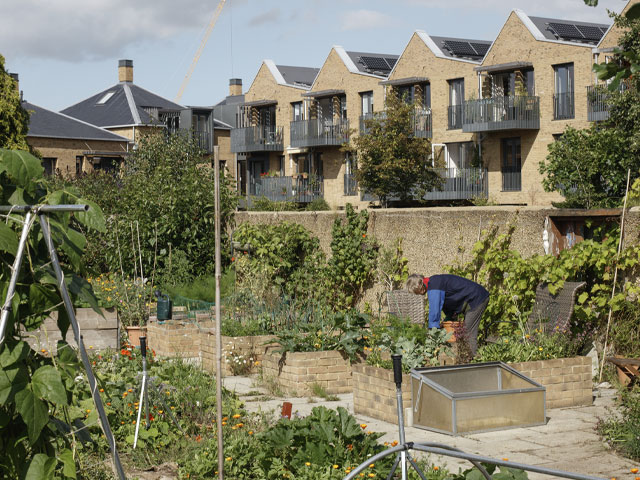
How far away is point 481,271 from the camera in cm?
Result: 1201

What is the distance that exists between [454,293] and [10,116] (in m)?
17.9

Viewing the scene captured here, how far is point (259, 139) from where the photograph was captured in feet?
162

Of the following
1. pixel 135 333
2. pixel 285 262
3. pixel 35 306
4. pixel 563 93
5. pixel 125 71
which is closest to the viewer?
pixel 35 306

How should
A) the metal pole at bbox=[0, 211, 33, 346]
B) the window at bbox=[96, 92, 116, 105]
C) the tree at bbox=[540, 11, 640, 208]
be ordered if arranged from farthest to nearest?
the window at bbox=[96, 92, 116, 105]
the tree at bbox=[540, 11, 640, 208]
the metal pole at bbox=[0, 211, 33, 346]

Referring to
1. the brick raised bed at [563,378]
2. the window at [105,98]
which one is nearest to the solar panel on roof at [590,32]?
the window at [105,98]

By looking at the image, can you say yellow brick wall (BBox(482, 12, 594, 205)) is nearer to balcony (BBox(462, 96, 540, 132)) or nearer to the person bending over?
balcony (BBox(462, 96, 540, 132))

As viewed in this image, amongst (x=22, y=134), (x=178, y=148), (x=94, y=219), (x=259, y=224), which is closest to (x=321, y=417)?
(x=94, y=219)

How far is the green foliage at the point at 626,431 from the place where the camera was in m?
7.07

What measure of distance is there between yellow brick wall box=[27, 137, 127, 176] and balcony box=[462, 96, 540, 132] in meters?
19.5

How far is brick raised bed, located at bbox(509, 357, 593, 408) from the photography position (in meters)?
9.20

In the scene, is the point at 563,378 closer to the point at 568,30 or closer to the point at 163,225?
the point at 163,225

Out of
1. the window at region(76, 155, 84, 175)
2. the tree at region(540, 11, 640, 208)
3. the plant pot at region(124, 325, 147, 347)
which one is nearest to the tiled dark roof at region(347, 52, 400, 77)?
the window at region(76, 155, 84, 175)

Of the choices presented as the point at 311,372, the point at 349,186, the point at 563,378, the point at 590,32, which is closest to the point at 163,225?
the point at 311,372

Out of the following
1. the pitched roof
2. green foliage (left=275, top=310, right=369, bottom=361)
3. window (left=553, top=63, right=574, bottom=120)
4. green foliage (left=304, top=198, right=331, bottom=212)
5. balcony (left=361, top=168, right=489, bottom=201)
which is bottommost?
green foliage (left=275, top=310, right=369, bottom=361)
